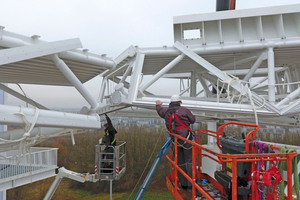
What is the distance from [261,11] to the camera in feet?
26.4

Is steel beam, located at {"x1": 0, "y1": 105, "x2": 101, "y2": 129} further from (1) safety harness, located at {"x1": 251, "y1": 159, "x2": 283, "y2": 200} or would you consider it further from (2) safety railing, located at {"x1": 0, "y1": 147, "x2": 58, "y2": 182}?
(2) safety railing, located at {"x1": 0, "y1": 147, "x2": 58, "y2": 182}

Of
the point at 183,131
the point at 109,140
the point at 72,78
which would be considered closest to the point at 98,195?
the point at 109,140

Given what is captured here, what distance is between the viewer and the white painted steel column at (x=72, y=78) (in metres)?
5.67

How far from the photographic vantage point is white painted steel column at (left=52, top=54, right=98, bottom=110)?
5.67 m

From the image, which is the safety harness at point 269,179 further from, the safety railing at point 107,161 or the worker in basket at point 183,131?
the safety railing at point 107,161

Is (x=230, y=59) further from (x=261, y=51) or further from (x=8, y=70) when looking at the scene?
(x=8, y=70)

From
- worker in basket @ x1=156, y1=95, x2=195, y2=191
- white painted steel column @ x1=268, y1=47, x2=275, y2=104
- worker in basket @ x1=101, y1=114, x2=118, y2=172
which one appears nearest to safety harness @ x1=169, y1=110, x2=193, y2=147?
worker in basket @ x1=156, y1=95, x2=195, y2=191

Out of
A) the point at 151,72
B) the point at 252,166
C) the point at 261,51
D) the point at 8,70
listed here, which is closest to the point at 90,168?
the point at 151,72

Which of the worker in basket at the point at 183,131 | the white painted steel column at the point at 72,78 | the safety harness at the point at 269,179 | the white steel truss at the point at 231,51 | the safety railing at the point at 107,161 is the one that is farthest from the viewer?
the safety railing at the point at 107,161

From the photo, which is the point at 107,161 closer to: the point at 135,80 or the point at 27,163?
the point at 135,80

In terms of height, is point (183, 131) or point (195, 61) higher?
A: point (195, 61)

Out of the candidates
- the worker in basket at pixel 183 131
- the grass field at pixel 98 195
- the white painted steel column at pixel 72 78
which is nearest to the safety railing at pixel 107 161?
the white painted steel column at pixel 72 78

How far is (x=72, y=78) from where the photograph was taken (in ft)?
19.6

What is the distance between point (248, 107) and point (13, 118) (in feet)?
21.2
